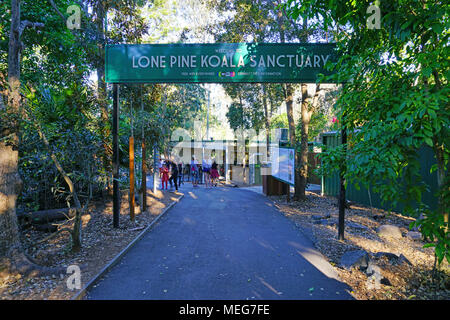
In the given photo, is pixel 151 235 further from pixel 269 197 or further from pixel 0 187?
pixel 269 197

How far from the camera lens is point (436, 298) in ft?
12.3

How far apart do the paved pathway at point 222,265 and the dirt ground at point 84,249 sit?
356 mm

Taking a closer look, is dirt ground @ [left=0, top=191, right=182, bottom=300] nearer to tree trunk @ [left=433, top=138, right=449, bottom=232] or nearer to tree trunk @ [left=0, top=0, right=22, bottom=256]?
tree trunk @ [left=0, top=0, right=22, bottom=256]

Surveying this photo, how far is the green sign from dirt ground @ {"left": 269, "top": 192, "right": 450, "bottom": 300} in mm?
3669

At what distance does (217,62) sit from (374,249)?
5.21m

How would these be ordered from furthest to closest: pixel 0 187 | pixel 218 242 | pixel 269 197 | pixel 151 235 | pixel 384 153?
pixel 269 197 → pixel 151 235 → pixel 218 242 → pixel 0 187 → pixel 384 153

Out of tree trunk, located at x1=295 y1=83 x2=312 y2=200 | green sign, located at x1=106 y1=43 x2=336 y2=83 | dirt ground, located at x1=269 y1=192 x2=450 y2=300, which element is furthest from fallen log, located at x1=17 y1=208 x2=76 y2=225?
tree trunk, located at x1=295 y1=83 x2=312 y2=200

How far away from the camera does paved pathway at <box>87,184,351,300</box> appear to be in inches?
156

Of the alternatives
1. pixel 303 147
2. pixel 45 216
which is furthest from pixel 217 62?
pixel 45 216

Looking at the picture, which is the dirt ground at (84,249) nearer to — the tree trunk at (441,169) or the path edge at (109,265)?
the path edge at (109,265)

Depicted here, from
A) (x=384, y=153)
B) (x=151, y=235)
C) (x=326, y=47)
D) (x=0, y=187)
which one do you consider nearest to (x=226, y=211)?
(x=151, y=235)

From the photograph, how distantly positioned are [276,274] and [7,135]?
4622 mm

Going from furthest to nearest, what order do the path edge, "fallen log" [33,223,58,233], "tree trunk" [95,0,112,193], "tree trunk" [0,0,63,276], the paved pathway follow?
"tree trunk" [95,0,112,193] → "fallen log" [33,223,58,233] → "tree trunk" [0,0,63,276] → the paved pathway → the path edge

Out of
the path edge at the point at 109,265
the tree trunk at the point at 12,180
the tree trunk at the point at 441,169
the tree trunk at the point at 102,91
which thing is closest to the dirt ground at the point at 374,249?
the tree trunk at the point at 441,169
